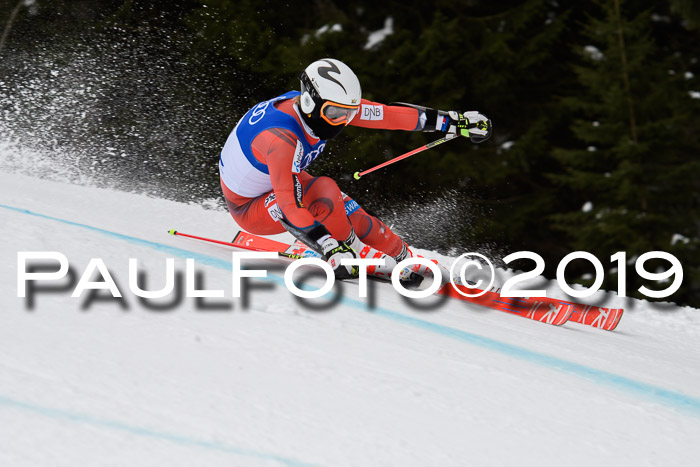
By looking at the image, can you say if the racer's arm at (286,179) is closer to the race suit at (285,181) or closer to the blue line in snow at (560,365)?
the race suit at (285,181)

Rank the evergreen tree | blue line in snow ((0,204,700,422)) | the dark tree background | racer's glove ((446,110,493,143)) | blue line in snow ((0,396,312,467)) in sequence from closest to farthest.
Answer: blue line in snow ((0,396,312,467)) < blue line in snow ((0,204,700,422)) < racer's glove ((446,110,493,143)) < the evergreen tree < the dark tree background

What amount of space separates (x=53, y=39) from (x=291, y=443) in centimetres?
991

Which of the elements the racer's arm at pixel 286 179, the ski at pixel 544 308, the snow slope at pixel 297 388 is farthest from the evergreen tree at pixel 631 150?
the snow slope at pixel 297 388

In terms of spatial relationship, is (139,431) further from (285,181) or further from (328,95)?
(328,95)

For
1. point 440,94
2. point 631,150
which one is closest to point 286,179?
point 440,94

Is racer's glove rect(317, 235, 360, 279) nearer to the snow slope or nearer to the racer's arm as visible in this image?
the racer's arm

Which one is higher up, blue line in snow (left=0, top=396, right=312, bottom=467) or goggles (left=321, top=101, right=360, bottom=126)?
goggles (left=321, top=101, right=360, bottom=126)

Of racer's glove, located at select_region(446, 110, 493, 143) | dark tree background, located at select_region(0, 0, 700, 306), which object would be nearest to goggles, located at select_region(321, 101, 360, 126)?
racer's glove, located at select_region(446, 110, 493, 143)

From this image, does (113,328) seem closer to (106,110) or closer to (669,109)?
(106,110)

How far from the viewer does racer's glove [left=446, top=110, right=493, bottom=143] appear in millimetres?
3629

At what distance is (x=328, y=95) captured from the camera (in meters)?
3.01

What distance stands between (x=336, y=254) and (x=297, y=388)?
5.15 feet

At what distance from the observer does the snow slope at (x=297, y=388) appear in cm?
117

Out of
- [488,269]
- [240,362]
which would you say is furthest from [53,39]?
[240,362]
